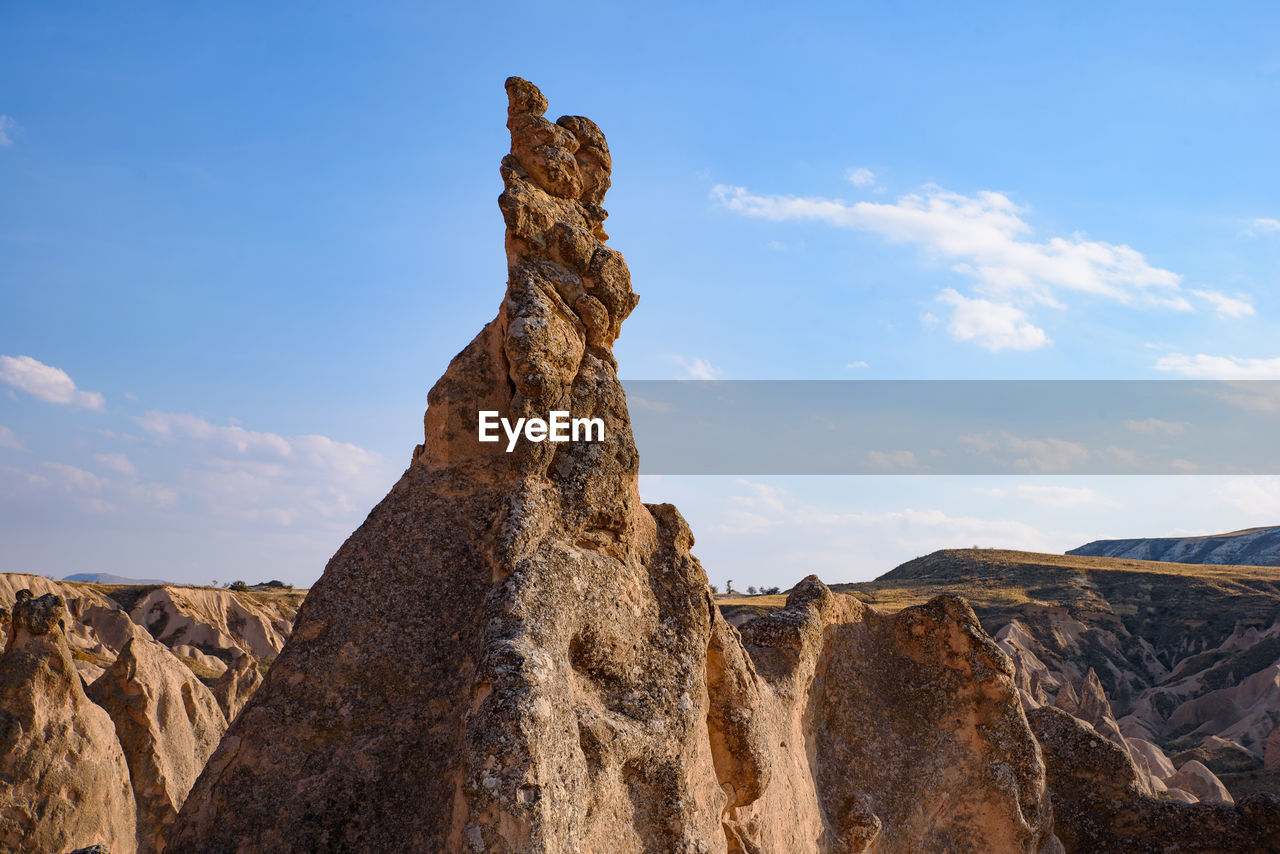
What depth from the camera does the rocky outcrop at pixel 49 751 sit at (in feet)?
27.8

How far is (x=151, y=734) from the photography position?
13.0m

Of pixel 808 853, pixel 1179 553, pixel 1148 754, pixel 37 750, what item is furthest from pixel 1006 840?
pixel 1179 553

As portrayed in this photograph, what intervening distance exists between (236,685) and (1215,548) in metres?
140

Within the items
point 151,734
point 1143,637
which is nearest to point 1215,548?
point 1143,637

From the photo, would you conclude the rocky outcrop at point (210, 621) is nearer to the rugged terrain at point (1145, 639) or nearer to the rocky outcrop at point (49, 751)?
the rugged terrain at point (1145, 639)

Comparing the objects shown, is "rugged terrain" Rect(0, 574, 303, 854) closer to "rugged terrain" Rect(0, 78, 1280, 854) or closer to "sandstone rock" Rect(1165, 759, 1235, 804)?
"rugged terrain" Rect(0, 78, 1280, 854)

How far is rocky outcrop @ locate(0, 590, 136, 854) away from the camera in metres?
8.47

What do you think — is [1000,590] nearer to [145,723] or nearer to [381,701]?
[145,723]

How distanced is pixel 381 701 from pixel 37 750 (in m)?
4.63

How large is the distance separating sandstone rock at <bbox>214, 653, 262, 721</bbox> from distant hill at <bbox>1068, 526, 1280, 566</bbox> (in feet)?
392

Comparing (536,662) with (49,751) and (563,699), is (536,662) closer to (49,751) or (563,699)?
(563,699)

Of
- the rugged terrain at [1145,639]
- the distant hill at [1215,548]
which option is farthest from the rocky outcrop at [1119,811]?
the distant hill at [1215,548]

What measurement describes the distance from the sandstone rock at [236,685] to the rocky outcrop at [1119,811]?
15728 millimetres

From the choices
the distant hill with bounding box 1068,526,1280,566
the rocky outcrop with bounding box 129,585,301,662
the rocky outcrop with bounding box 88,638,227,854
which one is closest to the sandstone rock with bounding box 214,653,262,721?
the rocky outcrop with bounding box 88,638,227,854
